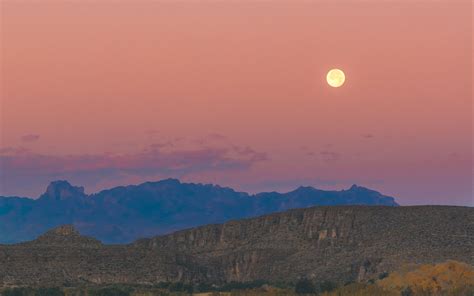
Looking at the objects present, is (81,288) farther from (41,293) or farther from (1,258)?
(1,258)

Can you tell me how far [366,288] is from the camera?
6265 inches

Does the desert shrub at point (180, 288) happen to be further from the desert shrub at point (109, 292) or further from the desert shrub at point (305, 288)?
the desert shrub at point (305, 288)

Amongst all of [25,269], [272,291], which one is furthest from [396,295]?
[25,269]

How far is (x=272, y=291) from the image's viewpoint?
163250mm

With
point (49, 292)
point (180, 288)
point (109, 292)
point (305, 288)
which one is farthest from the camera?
point (180, 288)

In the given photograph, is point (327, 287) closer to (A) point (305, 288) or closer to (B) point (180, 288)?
(A) point (305, 288)

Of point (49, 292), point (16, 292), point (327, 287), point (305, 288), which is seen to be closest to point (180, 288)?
point (305, 288)

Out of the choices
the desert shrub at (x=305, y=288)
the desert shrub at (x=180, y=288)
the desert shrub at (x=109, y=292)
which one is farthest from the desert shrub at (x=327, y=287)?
the desert shrub at (x=109, y=292)

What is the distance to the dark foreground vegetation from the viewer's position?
520 feet

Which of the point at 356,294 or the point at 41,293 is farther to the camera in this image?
the point at 41,293

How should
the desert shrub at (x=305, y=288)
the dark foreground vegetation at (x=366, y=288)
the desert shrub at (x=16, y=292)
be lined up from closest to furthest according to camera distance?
1. the dark foreground vegetation at (x=366, y=288)
2. the desert shrub at (x=16, y=292)
3. the desert shrub at (x=305, y=288)

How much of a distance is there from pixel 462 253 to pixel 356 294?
49313 mm

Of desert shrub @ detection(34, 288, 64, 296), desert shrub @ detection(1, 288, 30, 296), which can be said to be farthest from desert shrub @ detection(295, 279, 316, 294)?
desert shrub @ detection(1, 288, 30, 296)

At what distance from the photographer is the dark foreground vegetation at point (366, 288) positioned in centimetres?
15850
